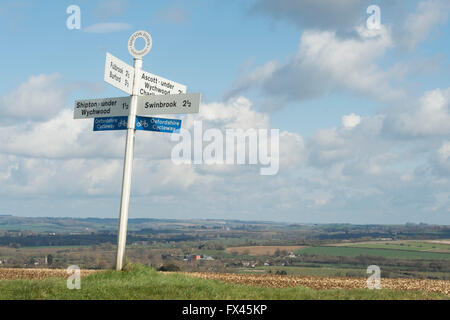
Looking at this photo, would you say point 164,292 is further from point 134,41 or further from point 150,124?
point 134,41

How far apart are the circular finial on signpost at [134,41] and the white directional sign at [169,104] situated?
154cm

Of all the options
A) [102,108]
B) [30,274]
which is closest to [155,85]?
[102,108]

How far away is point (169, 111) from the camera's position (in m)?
15.8

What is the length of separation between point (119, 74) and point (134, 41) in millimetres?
1448

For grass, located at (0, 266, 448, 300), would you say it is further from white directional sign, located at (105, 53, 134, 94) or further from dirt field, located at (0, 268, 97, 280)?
white directional sign, located at (105, 53, 134, 94)

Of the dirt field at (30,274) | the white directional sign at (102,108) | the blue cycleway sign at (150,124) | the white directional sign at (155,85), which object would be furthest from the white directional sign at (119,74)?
the dirt field at (30,274)

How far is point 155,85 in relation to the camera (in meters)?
16.6

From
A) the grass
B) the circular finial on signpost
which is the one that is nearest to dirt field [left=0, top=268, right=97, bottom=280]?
the grass

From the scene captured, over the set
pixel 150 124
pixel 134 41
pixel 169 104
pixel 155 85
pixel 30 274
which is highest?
pixel 134 41

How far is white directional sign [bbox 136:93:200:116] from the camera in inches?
607

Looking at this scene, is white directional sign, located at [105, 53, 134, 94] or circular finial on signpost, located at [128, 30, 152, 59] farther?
circular finial on signpost, located at [128, 30, 152, 59]
